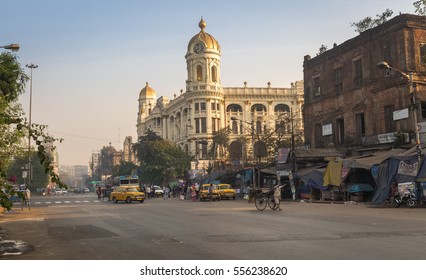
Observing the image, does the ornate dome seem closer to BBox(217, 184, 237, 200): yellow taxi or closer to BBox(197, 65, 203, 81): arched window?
BBox(197, 65, 203, 81): arched window

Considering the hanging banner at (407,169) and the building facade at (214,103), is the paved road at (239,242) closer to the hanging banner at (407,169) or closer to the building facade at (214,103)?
the hanging banner at (407,169)

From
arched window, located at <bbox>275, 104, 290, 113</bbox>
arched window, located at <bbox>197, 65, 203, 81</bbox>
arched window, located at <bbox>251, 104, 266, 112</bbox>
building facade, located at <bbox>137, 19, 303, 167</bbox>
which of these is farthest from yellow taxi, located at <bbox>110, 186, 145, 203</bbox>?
arched window, located at <bbox>275, 104, 290, 113</bbox>

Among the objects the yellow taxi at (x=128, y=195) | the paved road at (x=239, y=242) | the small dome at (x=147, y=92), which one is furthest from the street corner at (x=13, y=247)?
the small dome at (x=147, y=92)

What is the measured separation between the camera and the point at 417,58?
3588 cm

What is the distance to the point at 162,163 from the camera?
245 feet

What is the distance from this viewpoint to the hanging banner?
2683 centimetres

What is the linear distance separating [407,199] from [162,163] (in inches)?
2041

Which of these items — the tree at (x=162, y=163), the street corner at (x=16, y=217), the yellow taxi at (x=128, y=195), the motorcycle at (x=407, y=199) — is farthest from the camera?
the tree at (x=162, y=163)

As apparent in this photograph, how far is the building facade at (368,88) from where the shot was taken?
3566 cm

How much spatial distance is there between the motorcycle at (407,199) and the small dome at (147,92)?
11086cm

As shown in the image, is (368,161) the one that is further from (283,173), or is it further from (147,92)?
(147,92)

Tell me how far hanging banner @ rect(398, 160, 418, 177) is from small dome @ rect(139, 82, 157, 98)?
110 metres

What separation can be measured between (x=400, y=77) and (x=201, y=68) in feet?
198
